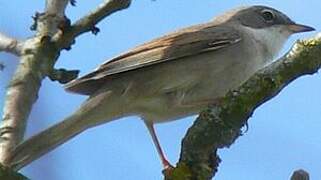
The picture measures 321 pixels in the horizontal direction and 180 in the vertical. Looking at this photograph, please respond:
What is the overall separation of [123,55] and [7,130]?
1.30 meters

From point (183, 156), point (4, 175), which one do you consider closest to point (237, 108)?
point (183, 156)

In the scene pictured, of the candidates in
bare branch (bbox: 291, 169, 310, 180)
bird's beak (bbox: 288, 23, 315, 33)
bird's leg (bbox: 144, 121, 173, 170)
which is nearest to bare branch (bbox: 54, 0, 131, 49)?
bird's leg (bbox: 144, 121, 173, 170)

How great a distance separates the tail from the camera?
3.39 metres

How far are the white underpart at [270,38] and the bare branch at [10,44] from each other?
1.74 m

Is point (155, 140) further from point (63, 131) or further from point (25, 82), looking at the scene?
point (25, 82)

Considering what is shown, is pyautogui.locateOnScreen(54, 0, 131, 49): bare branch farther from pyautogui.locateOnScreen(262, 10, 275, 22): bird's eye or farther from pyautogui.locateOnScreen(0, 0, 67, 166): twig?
pyautogui.locateOnScreen(262, 10, 275, 22): bird's eye

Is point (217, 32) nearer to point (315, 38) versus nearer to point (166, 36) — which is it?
point (166, 36)

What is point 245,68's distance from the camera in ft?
15.7

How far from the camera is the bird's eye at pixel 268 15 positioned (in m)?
5.88

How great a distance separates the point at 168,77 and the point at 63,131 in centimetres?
92

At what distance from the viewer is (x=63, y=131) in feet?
13.3

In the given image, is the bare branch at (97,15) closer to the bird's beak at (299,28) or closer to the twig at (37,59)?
the twig at (37,59)

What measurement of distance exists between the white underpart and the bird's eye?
0.47ft

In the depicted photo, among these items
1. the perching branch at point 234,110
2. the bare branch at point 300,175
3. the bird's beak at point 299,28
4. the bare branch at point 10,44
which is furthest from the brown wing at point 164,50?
the bare branch at point 300,175
